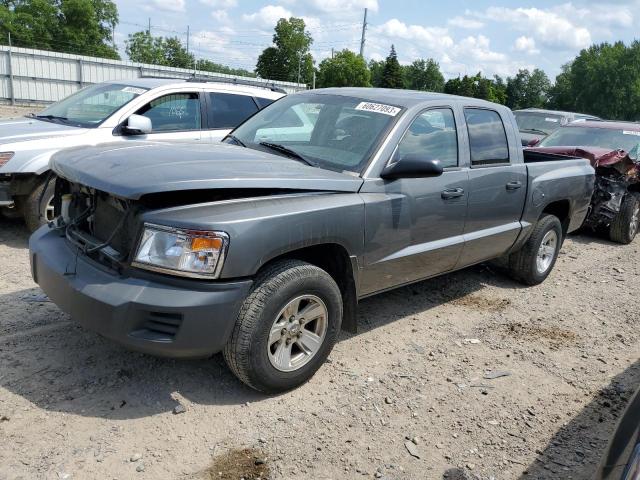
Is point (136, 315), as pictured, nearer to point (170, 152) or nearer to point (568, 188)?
point (170, 152)

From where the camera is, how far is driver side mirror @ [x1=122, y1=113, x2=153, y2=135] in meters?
5.89

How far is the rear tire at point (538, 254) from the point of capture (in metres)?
5.71

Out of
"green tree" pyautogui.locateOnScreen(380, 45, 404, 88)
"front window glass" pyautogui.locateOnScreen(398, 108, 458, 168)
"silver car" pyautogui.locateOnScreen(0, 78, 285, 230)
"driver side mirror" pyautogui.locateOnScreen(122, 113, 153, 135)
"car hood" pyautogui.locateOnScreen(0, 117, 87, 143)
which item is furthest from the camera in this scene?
"green tree" pyautogui.locateOnScreen(380, 45, 404, 88)

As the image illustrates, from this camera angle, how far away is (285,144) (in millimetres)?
4199

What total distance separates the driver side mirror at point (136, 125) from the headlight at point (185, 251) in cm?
331

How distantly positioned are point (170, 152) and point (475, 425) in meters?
2.52

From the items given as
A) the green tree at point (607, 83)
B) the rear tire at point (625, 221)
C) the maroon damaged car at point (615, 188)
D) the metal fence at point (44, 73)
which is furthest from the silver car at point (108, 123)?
the green tree at point (607, 83)

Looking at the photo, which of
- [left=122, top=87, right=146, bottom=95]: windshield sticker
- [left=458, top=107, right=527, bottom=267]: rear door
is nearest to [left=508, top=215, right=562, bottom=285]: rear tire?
[left=458, top=107, right=527, bottom=267]: rear door

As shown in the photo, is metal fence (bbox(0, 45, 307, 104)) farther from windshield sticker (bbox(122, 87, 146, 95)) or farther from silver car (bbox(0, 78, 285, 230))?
windshield sticker (bbox(122, 87, 146, 95))

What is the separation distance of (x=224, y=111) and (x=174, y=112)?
0.66 m

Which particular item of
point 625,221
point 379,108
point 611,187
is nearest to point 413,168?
point 379,108

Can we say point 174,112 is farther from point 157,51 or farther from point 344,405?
point 157,51

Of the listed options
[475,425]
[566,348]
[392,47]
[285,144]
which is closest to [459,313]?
[566,348]

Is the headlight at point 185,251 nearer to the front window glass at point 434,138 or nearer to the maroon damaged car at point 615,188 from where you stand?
the front window glass at point 434,138
